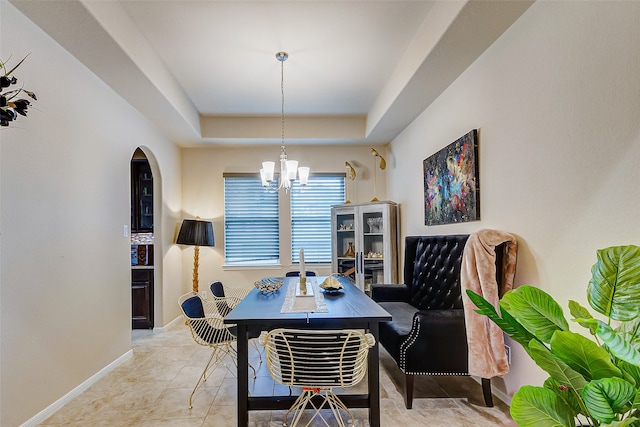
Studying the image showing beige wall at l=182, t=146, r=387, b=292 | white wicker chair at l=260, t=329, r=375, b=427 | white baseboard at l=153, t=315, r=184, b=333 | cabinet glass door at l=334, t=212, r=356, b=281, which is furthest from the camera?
beige wall at l=182, t=146, r=387, b=292

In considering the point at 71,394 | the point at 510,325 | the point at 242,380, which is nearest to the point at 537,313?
the point at 510,325

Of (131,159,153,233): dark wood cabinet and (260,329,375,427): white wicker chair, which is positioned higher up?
(131,159,153,233): dark wood cabinet

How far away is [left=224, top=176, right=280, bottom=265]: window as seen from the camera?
5.70m

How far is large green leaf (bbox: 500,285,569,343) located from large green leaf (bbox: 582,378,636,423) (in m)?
0.19

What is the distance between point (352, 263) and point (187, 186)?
9.44 ft

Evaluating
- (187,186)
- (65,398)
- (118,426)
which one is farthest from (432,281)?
(187,186)

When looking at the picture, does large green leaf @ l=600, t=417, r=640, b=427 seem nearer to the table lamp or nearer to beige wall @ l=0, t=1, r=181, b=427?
beige wall @ l=0, t=1, r=181, b=427

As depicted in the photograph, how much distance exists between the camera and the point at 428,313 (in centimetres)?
257

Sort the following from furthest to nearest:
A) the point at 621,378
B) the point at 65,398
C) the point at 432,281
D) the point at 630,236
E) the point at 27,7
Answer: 1. the point at 432,281
2. the point at 65,398
3. the point at 27,7
4. the point at 630,236
5. the point at 621,378

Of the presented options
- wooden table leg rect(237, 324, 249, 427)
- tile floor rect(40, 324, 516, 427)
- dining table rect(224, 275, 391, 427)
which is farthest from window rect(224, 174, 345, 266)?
wooden table leg rect(237, 324, 249, 427)

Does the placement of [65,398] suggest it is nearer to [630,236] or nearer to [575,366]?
[575,366]

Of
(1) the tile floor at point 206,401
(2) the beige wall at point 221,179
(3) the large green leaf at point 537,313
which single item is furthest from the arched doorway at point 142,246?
(3) the large green leaf at point 537,313

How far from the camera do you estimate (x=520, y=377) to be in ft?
7.81

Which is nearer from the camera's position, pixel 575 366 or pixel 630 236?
pixel 575 366
